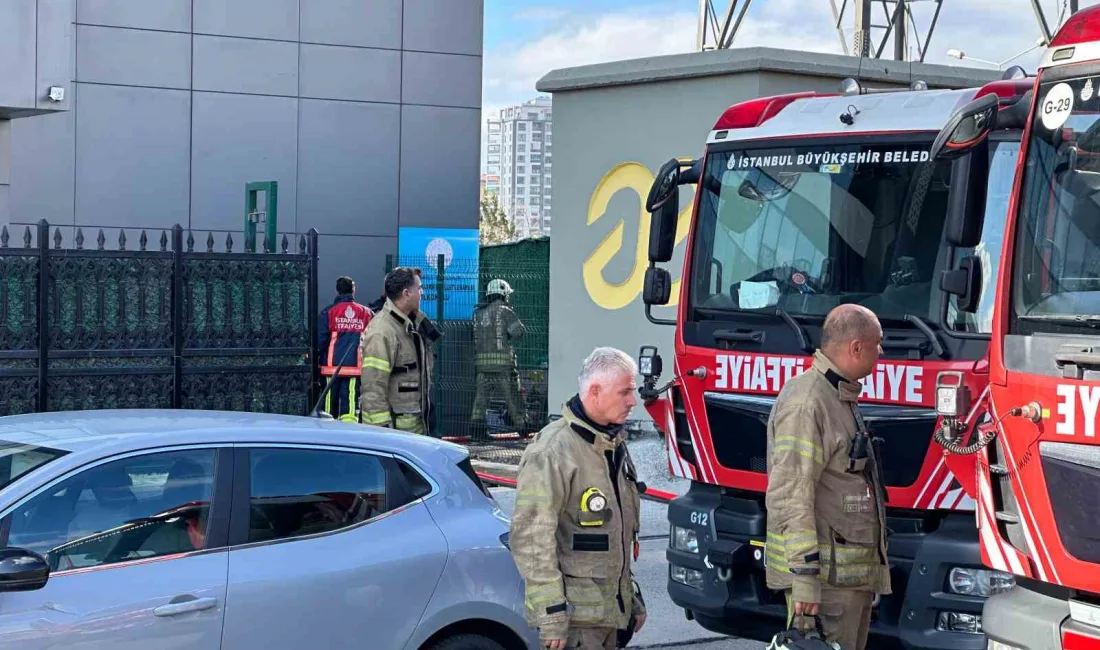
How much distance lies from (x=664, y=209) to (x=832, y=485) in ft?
8.47

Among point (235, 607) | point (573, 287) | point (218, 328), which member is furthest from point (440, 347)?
point (235, 607)

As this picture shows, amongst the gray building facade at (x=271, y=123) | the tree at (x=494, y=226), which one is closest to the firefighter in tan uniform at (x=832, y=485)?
the gray building facade at (x=271, y=123)

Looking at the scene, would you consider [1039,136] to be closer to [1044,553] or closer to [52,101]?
[1044,553]

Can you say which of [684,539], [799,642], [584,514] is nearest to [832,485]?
[799,642]

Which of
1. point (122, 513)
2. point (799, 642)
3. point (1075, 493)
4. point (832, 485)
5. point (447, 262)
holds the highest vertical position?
point (447, 262)

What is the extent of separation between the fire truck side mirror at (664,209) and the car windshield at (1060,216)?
8.23ft

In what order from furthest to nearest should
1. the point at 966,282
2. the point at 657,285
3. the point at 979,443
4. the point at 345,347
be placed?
the point at 345,347, the point at 657,285, the point at 966,282, the point at 979,443

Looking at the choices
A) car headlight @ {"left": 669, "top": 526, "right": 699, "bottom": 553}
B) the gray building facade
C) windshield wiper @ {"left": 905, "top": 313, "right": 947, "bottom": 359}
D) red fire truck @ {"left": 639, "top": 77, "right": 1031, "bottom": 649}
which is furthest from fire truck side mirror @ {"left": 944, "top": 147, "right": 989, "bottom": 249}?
the gray building facade

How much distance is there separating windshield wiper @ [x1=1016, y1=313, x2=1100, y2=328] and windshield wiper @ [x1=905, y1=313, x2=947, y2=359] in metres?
1.22

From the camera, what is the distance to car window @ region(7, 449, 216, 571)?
16.3 feet

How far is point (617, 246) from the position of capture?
1453 cm

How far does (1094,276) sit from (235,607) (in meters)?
3.38

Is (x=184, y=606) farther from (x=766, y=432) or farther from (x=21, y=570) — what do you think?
(x=766, y=432)

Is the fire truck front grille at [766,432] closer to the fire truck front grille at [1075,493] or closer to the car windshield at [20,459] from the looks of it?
the fire truck front grille at [1075,493]
